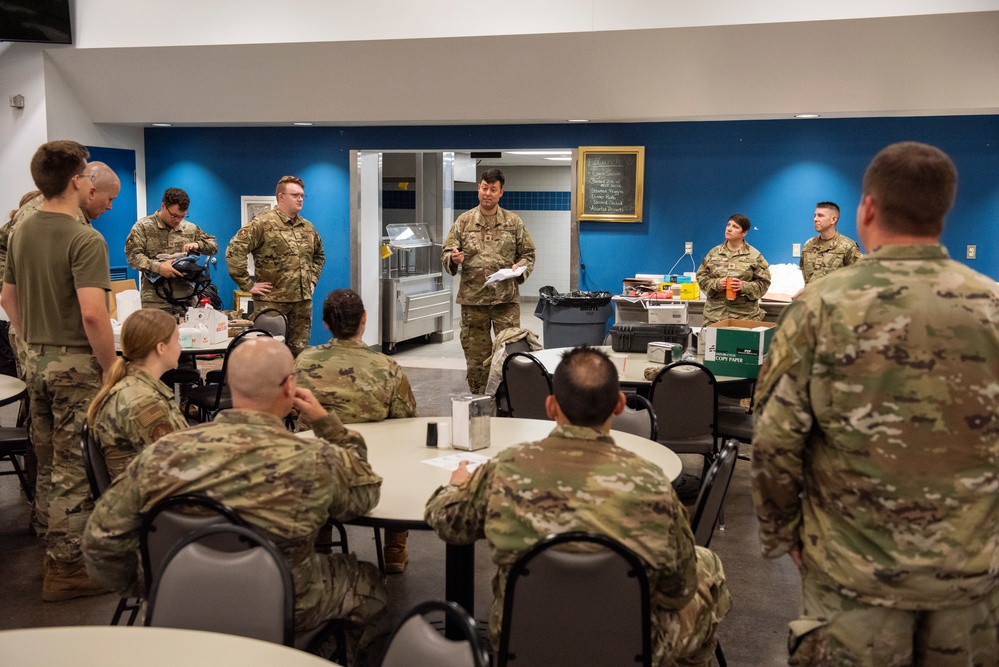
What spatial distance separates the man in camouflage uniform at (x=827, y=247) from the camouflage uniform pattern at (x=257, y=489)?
6.30 m

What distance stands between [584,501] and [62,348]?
2.69m

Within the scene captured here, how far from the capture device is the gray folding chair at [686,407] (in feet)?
15.0

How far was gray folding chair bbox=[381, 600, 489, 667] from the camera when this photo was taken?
5.25 feet

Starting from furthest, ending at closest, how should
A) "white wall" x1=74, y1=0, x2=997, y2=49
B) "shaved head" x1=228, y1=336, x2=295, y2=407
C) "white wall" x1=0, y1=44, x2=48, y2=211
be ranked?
"white wall" x1=0, y1=44, x2=48, y2=211 < "white wall" x1=74, y1=0, x2=997, y2=49 < "shaved head" x1=228, y1=336, x2=295, y2=407

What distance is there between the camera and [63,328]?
12.6 ft

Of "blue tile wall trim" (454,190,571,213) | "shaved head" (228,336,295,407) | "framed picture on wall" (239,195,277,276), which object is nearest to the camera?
"shaved head" (228,336,295,407)

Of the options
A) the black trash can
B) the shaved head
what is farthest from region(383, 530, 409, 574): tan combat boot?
the black trash can

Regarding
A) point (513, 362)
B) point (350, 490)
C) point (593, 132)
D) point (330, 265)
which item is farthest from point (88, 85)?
point (350, 490)

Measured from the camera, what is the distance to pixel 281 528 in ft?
7.81

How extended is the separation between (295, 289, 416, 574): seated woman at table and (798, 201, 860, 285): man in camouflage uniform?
5328 mm

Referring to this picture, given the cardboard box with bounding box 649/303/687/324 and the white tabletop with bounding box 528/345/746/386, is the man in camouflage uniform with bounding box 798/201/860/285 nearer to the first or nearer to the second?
the cardboard box with bounding box 649/303/687/324

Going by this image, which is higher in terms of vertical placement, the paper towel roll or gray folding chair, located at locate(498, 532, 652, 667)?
the paper towel roll

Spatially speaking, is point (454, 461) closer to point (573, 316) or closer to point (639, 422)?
point (639, 422)

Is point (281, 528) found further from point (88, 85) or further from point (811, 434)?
point (88, 85)
